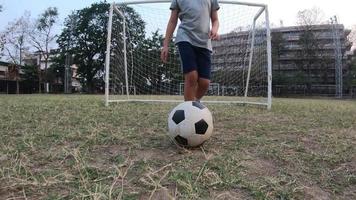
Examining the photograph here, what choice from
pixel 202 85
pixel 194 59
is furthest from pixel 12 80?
pixel 194 59

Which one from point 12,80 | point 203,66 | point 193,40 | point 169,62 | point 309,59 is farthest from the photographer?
point 309,59

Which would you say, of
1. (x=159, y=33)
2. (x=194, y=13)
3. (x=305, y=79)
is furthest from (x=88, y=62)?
Result: (x=194, y=13)

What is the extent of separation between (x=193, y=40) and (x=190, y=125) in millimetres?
1297

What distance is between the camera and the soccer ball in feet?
10.5

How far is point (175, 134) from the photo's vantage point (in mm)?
3273

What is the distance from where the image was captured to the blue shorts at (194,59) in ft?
13.5

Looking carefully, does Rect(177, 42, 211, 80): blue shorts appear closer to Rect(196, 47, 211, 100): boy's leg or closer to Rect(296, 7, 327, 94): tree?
Rect(196, 47, 211, 100): boy's leg

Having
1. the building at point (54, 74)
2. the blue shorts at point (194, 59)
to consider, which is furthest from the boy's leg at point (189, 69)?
the building at point (54, 74)

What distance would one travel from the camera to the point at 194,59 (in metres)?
4.18

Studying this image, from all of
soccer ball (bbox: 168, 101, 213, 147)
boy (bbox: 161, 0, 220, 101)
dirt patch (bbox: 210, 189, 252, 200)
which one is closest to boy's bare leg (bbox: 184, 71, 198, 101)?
boy (bbox: 161, 0, 220, 101)

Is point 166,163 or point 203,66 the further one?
point 203,66

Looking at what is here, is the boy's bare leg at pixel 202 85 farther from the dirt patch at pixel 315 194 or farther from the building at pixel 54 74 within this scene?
the building at pixel 54 74

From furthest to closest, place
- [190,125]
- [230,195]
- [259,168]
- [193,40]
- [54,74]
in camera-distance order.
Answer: [54,74]
[193,40]
[190,125]
[259,168]
[230,195]

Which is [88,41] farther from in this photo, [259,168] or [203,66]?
[259,168]
